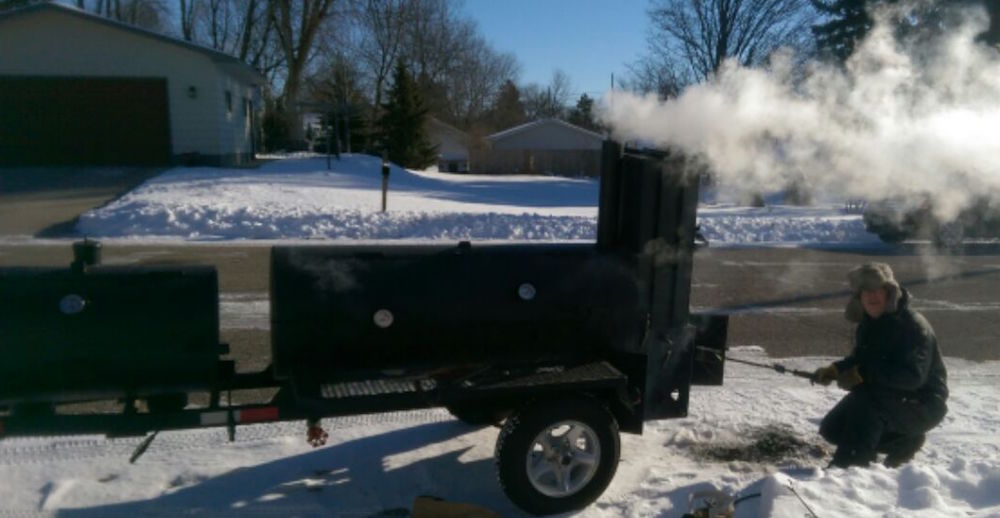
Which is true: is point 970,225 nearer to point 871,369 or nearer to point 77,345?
point 871,369

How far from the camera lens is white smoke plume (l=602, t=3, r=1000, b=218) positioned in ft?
18.6

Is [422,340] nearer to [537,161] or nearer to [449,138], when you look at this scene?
[537,161]

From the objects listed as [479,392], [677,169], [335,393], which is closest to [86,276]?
[335,393]

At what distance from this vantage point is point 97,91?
23172mm

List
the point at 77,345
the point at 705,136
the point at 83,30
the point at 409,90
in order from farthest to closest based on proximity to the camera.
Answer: the point at 409,90 → the point at 83,30 → the point at 705,136 → the point at 77,345

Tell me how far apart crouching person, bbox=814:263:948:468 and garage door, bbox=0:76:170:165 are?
23.5 m

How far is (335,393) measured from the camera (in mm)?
3637

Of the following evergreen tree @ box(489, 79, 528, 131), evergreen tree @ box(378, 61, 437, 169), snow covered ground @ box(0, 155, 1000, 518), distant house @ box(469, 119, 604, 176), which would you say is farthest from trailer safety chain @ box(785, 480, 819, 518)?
evergreen tree @ box(489, 79, 528, 131)

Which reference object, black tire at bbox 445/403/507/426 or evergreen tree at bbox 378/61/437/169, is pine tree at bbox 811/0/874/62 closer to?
black tire at bbox 445/403/507/426

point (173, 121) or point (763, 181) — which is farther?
point (173, 121)

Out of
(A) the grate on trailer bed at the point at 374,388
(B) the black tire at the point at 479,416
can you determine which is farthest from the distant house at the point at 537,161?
(A) the grate on trailer bed at the point at 374,388

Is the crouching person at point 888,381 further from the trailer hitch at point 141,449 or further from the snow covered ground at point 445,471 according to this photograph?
the trailer hitch at point 141,449

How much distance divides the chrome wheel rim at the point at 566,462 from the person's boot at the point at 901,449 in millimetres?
1724

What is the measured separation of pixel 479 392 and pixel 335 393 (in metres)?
0.67
